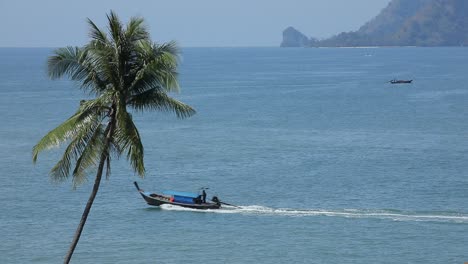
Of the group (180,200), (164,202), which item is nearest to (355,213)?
(180,200)

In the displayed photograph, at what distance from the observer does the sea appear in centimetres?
5353

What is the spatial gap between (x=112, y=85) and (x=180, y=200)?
36247 millimetres

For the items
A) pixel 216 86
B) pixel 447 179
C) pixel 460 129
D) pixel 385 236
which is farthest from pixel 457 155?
pixel 216 86

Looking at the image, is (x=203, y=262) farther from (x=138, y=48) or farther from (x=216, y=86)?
(x=216, y=86)

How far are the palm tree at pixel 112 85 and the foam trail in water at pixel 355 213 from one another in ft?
113

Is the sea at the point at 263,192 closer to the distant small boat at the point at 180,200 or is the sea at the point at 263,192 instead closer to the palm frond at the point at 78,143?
the distant small boat at the point at 180,200

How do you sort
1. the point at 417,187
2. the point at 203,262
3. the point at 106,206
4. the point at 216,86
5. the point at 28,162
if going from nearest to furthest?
the point at 203,262 < the point at 106,206 < the point at 417,187 < the point at 28,162 < the point at 216,86

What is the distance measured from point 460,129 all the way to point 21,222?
62415mm

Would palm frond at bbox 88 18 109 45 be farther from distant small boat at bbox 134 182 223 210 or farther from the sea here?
distant small boat at bbox 134 182 223 210

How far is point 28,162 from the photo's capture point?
83.1 meters

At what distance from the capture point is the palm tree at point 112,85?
92.3 ft

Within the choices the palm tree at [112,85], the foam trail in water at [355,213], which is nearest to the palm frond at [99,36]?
the palm tree at [112,85]

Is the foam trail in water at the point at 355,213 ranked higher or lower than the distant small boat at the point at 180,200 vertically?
lower

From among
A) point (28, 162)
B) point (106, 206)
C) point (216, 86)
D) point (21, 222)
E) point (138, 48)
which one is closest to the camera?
point (138, 48)
